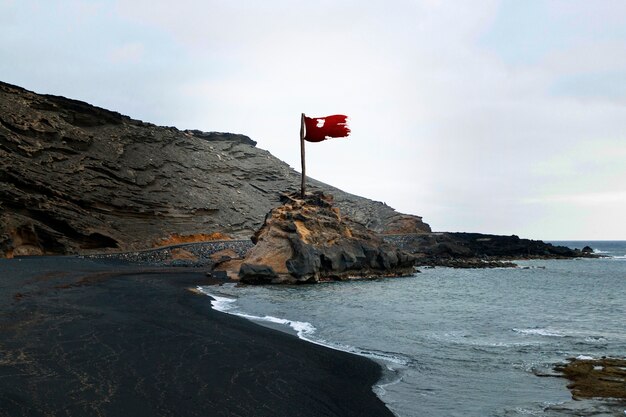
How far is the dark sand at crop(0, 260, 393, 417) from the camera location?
7.79m

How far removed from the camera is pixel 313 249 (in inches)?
1405

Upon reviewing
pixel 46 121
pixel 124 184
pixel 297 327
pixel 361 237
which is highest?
pixel 46 121

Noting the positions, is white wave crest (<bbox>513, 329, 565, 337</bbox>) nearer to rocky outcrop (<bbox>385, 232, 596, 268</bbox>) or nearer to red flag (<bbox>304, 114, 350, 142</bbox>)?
red flag (<bbox>304, 114, 350, 142</bbox>)

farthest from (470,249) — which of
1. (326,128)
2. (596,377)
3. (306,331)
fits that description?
(596,377)

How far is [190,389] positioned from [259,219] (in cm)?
6917

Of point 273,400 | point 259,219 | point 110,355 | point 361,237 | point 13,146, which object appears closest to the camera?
point 273,400

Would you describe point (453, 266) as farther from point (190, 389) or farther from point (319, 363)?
point (190, 389)

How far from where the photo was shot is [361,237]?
1641 inches

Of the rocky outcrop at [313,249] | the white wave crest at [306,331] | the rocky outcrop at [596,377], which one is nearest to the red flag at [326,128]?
the rocky outcrop at [313,249]

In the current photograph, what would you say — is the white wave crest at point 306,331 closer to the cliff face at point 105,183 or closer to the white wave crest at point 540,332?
the white wave crest at point 540,332

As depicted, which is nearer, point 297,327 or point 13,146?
point 297,327

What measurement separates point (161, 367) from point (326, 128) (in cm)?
3168

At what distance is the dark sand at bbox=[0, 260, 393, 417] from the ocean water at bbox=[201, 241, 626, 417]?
1.26 metres

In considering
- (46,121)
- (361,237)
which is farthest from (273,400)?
(46,121)
